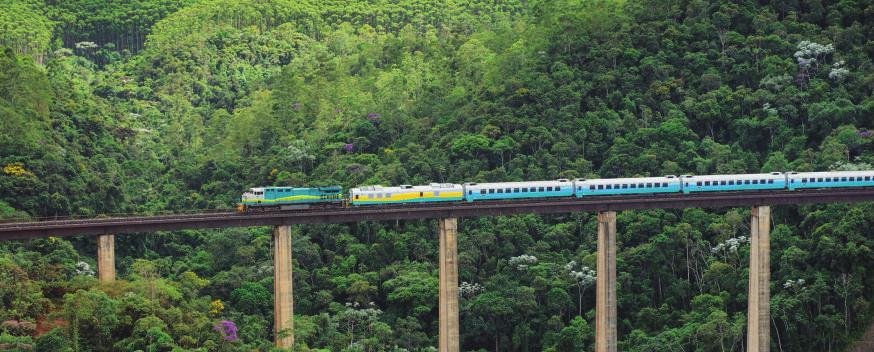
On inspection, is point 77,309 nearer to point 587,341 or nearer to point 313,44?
point 587,341

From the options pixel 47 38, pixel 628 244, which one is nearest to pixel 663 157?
pixel 628 244

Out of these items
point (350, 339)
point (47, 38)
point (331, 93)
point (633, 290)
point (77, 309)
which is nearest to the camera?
point (77, 309)

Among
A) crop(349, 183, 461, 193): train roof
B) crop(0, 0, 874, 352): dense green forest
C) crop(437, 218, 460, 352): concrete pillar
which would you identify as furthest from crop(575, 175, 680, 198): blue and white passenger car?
crop(437, 218, 460, 352): concrete pillar

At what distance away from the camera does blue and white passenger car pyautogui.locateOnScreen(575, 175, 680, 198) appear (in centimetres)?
5934

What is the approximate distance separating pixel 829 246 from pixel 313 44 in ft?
193

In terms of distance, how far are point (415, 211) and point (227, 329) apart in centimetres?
959

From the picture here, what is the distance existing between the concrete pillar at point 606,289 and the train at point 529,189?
7.05 feet

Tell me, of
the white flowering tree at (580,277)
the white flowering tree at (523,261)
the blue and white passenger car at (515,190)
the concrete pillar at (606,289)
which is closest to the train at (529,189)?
the blue and white passenger car at (515,190)

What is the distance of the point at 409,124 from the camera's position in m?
82.1

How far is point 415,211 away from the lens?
55656 millimetres

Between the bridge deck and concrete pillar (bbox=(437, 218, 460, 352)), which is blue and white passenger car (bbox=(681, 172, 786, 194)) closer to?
the bridge deck

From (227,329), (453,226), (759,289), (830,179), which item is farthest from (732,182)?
(227,329)

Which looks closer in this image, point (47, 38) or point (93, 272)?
point (93, 272)

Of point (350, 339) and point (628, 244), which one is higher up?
point (628, 244)
